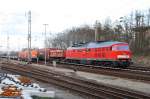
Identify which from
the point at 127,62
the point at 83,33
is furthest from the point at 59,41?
the point at 127,62

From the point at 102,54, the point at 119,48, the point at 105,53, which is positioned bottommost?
the point at 102,54

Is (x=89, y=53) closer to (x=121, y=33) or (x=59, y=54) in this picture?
(x=59, y=54)

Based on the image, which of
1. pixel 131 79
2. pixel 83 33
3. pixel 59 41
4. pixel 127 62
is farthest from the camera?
pixel 59 41

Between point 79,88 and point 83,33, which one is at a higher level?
point 83,33

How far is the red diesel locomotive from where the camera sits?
37.7 m

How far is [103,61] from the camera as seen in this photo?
41.1 metres

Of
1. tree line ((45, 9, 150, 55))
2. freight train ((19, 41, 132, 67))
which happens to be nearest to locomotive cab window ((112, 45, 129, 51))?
freight train ((19, 41, 132, 67))

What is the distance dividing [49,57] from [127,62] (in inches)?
1276

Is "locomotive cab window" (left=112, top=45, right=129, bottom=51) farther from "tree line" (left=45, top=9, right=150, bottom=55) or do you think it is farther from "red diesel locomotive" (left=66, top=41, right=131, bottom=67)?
"tree line" (left=45, top=9, right=150, bottom=55)

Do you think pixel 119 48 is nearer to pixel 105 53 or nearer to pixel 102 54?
pixel 105 53

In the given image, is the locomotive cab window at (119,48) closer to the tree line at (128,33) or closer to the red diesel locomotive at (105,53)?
the red diesel locomotive at (105,53)

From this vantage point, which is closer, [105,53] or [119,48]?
[119,48]

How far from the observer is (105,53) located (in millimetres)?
39906

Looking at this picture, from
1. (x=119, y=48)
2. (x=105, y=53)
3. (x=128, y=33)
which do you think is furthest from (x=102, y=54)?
(x=128, y=33)
